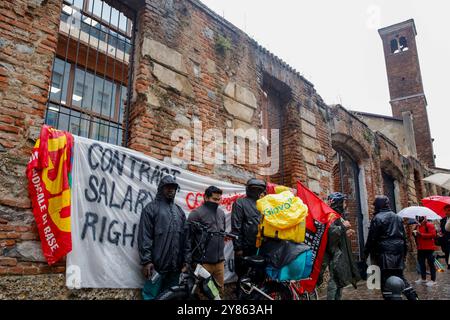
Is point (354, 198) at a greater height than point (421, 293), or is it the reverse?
point (354, 198)

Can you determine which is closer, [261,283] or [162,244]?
[162,244]

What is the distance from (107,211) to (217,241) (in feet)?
4.19

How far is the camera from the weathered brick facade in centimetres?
332

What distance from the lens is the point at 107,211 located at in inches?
148

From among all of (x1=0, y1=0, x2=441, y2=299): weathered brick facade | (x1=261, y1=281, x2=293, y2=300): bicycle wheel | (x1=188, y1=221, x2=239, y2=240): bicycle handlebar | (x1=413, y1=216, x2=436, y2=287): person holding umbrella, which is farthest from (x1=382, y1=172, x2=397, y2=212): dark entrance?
(x1=188, y1=221, x2=239, y2=240): bicycle handlebar

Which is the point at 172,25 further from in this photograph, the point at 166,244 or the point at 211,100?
the point at 166,244

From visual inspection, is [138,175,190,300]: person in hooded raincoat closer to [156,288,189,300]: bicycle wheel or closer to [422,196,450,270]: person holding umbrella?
[156,288,189,300]: bicycle wheel

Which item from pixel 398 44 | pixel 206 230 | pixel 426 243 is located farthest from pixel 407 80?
pixel 206 230

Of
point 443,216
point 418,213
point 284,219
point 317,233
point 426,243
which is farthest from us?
point 443,216

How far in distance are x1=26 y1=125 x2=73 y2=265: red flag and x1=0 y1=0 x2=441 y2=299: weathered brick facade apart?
0.37 ft

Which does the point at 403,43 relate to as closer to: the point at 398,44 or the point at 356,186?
the point at 398,44

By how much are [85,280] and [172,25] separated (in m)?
3.89

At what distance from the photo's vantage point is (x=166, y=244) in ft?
11.6
